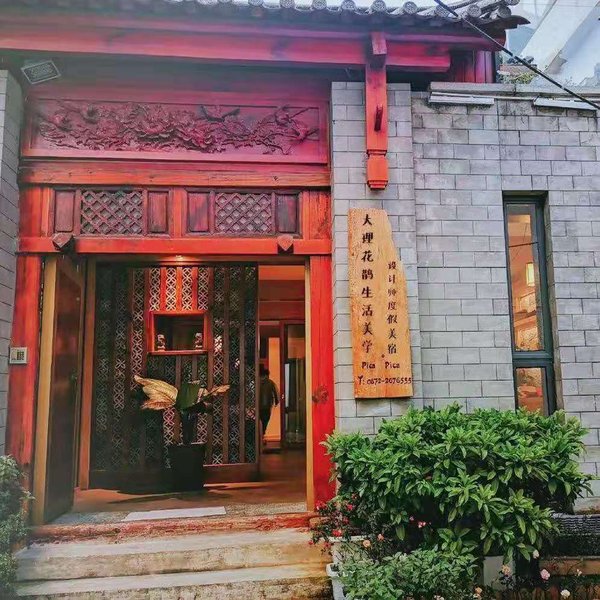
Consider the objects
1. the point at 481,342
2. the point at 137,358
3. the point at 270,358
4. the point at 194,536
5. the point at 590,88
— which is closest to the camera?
the point at 194,536

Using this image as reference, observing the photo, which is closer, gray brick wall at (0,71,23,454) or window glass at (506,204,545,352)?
gray brick wall at (0,71,23,454)

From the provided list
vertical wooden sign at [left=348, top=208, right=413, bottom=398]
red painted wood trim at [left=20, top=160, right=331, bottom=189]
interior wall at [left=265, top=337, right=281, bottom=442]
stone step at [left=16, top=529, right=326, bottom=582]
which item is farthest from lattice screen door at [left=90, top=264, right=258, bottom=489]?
interior wall at [left=265, top=337, right=281, bottom=442]

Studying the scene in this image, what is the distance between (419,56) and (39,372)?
180 inches

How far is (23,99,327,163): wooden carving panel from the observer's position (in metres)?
5.58

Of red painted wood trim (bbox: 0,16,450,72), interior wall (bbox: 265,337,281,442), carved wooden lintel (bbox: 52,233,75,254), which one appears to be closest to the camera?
red painted wood trim (bbox: 0,16,450,72)

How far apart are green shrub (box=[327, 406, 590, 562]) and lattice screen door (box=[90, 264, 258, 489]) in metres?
3.56

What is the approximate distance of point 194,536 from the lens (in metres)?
5.14

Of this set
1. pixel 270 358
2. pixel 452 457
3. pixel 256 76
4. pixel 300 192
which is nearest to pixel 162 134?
pixel 256 76

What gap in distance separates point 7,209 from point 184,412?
313cm

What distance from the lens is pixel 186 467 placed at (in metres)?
7.10

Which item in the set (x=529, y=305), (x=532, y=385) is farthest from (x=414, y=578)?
(x=529, y=305)

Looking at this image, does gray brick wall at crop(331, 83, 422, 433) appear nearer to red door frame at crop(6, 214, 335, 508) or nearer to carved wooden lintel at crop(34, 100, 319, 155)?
red door frame at crop(6, 214, 335, 508)

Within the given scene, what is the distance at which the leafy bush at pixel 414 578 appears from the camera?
12.2 feet

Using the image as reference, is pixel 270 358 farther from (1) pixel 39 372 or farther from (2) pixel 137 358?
(1) pixel 39 372
